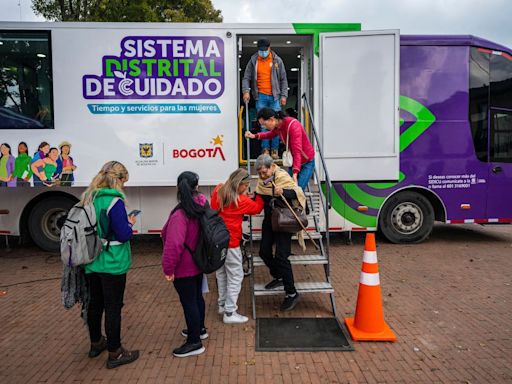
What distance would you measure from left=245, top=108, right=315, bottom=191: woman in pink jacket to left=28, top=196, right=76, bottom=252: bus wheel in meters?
3.89

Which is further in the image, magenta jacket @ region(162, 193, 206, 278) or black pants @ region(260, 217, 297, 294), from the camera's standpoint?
black pants @ region(260, 217, 297, 294)

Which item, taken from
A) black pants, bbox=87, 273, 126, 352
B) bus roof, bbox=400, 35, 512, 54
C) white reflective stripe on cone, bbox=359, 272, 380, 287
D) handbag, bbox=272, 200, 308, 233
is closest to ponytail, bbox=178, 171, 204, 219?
black pants, bbox=87, 273, 126, 352

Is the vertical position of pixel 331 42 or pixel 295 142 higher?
pixel 331 42

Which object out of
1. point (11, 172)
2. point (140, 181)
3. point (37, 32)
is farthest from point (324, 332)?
point (37, 32)

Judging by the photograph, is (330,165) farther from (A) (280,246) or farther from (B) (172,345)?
(B) (172,345)

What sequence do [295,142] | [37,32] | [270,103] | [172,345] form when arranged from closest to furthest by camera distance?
[172,345] < [295,142] < [37,32] < [270,103]

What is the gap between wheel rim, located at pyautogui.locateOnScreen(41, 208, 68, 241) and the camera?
6.85 meters

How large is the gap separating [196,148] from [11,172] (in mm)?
2838

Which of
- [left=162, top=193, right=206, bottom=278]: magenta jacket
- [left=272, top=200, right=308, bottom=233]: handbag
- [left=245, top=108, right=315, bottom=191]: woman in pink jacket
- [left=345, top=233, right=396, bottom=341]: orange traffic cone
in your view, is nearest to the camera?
[left=162, top=193, right=206, bottom=278]: magenta jacket

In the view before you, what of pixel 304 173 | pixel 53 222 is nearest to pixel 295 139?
pixel 304 173

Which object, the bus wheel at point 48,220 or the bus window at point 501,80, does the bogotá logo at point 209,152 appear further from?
the bus window at point 501,80

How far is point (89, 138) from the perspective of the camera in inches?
247

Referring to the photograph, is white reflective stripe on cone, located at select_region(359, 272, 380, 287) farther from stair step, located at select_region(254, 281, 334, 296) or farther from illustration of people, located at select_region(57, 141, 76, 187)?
illustration of people, located at select_region(57, 141, 76, 187)

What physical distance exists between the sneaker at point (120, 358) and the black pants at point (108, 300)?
0.04 meters
